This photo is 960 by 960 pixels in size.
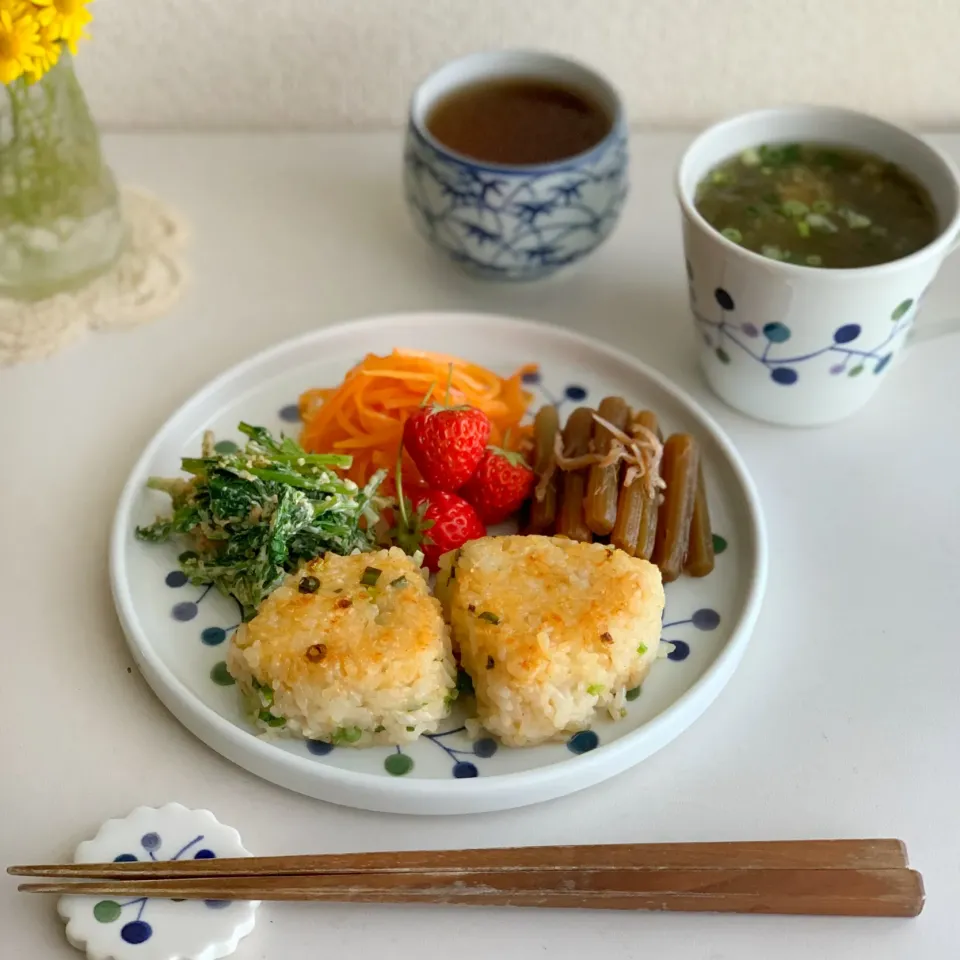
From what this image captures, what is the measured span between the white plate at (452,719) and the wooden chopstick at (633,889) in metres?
0.09

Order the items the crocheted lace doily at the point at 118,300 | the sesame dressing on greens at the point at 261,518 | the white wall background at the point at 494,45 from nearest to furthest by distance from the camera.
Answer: the sesame dressing on greens at the point at 261,518 → the crocheted lace doily at the point at 118,300 → the white wall background at the point at 494,45

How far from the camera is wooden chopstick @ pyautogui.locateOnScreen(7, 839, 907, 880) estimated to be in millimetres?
1033

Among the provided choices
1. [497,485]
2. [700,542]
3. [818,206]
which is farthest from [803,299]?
[497,485]

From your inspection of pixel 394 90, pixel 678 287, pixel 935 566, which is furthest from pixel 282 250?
pixel 935 566

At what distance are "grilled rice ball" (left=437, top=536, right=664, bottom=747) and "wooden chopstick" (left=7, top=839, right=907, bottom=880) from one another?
14cm

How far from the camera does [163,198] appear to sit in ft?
6.29

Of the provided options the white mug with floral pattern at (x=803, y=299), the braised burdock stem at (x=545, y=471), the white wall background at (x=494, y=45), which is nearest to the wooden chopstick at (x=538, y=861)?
the braised burdock stem at (x=545, y=471)

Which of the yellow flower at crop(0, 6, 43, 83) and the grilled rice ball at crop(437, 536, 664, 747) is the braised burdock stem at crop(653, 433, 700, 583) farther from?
the yellow flower at crop(0, 6, 43, 83)

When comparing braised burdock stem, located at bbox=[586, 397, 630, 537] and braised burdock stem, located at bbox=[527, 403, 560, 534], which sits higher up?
braised burdock stem, located at bbox=[586, 397, 630, 537]

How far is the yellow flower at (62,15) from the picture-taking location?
52.9 inches

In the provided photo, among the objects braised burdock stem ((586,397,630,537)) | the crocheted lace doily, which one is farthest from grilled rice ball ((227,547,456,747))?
the crocheted lace doily

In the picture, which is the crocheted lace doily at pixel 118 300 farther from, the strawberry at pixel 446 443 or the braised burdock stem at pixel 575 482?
the braised burdock stem at pixel 575 482

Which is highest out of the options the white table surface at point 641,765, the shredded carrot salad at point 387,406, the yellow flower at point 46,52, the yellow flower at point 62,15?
the yellow flower at point 62,15

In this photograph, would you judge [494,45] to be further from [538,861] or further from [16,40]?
[538,861]
